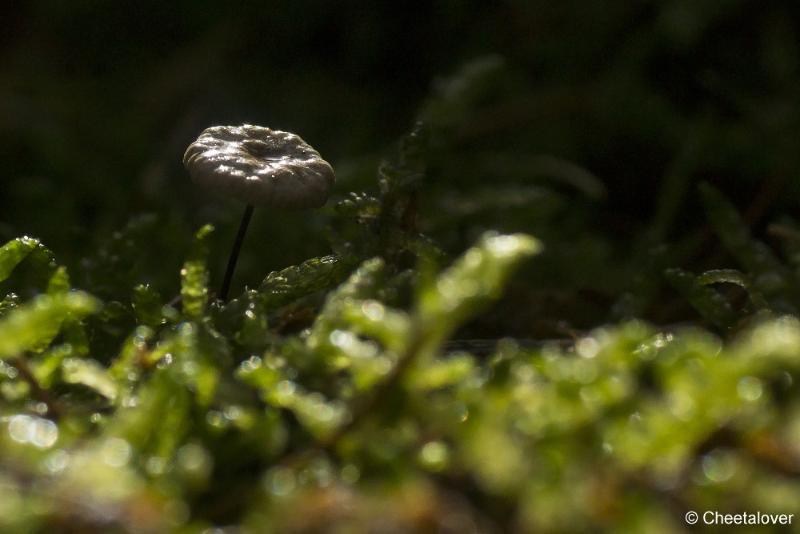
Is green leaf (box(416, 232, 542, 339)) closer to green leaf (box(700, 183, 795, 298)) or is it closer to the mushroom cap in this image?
the mushroom cap

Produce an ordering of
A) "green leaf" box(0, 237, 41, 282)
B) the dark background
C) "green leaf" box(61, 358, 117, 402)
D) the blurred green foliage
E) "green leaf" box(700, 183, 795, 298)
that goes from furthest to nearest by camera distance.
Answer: the dark background → "green leaf" box(700, 183, 795, 298) → "green leaf" box(0, 237, 41, 282) → "green leaf" box(61, 358, 117, 402) → the blurred green foliage

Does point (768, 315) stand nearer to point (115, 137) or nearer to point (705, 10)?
point (705, 10)

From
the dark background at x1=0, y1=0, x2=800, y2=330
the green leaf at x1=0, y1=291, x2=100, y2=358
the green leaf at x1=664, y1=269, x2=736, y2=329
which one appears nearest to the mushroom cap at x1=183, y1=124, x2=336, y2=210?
the green leaf at x1=0, y1=291, x2=100, y2=358

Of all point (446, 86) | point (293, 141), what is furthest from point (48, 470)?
point (446, 86)

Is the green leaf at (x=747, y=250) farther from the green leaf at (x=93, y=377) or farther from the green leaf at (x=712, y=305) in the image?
the green leaf at (x=93, y=377)

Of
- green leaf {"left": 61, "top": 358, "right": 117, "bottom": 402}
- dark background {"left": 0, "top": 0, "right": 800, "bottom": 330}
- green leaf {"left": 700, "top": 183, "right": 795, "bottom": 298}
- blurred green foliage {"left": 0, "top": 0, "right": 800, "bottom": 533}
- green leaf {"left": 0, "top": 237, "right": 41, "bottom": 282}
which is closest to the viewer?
blurred green foliage {"left": 0, "top": 0, "right": 800, "bottom": 533}

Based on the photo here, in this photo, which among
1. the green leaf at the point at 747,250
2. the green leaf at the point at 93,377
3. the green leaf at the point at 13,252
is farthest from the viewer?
the green leaf at the point at 747,250

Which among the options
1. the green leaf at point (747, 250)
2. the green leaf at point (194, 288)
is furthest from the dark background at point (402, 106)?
the green leaf at point (194, 288)
